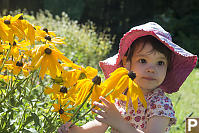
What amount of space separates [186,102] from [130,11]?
299 inches

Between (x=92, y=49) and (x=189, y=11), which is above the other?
(x=189, y=11)

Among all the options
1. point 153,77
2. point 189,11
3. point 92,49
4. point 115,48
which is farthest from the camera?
point 189,11

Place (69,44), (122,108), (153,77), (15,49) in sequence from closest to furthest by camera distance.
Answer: (15,49)
(153,77)
(122,108)
(69,44)

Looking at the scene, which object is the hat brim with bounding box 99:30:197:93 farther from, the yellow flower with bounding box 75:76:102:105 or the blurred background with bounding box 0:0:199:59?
the blurred background with bounding box 0:0:199:59

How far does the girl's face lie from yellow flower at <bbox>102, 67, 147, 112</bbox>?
1.55 ft

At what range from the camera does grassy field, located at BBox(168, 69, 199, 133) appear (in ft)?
10.1

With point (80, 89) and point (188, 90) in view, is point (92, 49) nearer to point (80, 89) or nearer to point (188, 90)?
point (188, 90)

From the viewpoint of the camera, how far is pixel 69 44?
14.4 feet

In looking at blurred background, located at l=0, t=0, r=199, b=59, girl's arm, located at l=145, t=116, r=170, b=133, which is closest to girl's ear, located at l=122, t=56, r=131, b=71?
girl's arm, located at l=145, t=116, r=170, b=133

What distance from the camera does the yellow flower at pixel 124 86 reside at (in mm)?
1171

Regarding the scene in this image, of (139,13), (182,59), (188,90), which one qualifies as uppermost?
(139,13)

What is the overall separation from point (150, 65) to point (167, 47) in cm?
19

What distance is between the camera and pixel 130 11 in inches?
444

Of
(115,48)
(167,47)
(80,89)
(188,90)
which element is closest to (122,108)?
(167,47)
